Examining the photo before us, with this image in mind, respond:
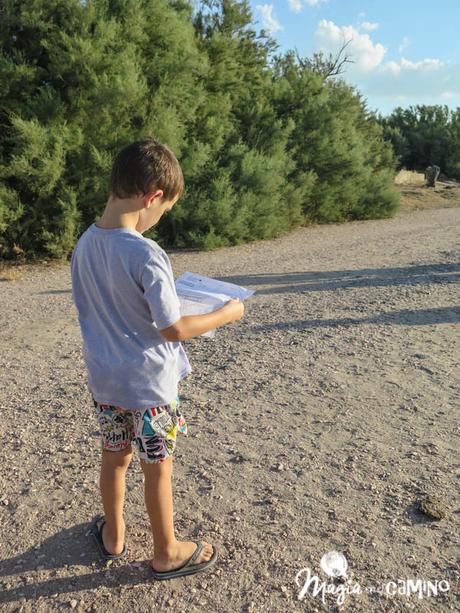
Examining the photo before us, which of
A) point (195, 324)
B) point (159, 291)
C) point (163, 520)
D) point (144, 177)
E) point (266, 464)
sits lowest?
point (266, 464)

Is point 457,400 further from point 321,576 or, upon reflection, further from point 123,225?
point 123,225

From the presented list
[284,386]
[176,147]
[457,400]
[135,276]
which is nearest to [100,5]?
[176,147]

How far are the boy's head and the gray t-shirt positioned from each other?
0.40 ft

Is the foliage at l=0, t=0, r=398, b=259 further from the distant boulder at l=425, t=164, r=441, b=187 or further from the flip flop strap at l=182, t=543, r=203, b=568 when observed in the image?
the distant boulder at l=425, t=164, r=441, b=187

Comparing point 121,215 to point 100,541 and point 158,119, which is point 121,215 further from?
point 158,119

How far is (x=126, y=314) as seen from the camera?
211 cm

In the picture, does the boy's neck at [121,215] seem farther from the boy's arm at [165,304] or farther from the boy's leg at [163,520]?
the boy's leg at [163,520]

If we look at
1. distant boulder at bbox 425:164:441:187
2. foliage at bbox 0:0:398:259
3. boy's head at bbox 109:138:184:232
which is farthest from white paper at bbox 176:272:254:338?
distant boulder at bbox 425:164:441:187

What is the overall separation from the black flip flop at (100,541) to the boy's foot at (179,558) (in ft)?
0.49

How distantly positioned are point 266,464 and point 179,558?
3.50 feet

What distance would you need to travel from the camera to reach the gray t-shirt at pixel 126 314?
1.99 metres

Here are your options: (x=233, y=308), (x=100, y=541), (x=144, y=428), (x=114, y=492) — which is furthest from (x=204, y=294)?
(x=100, y=541)

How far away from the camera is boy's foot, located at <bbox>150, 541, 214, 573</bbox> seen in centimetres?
249

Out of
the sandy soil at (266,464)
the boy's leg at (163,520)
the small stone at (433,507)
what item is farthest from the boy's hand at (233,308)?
the small stone at (433,507)
